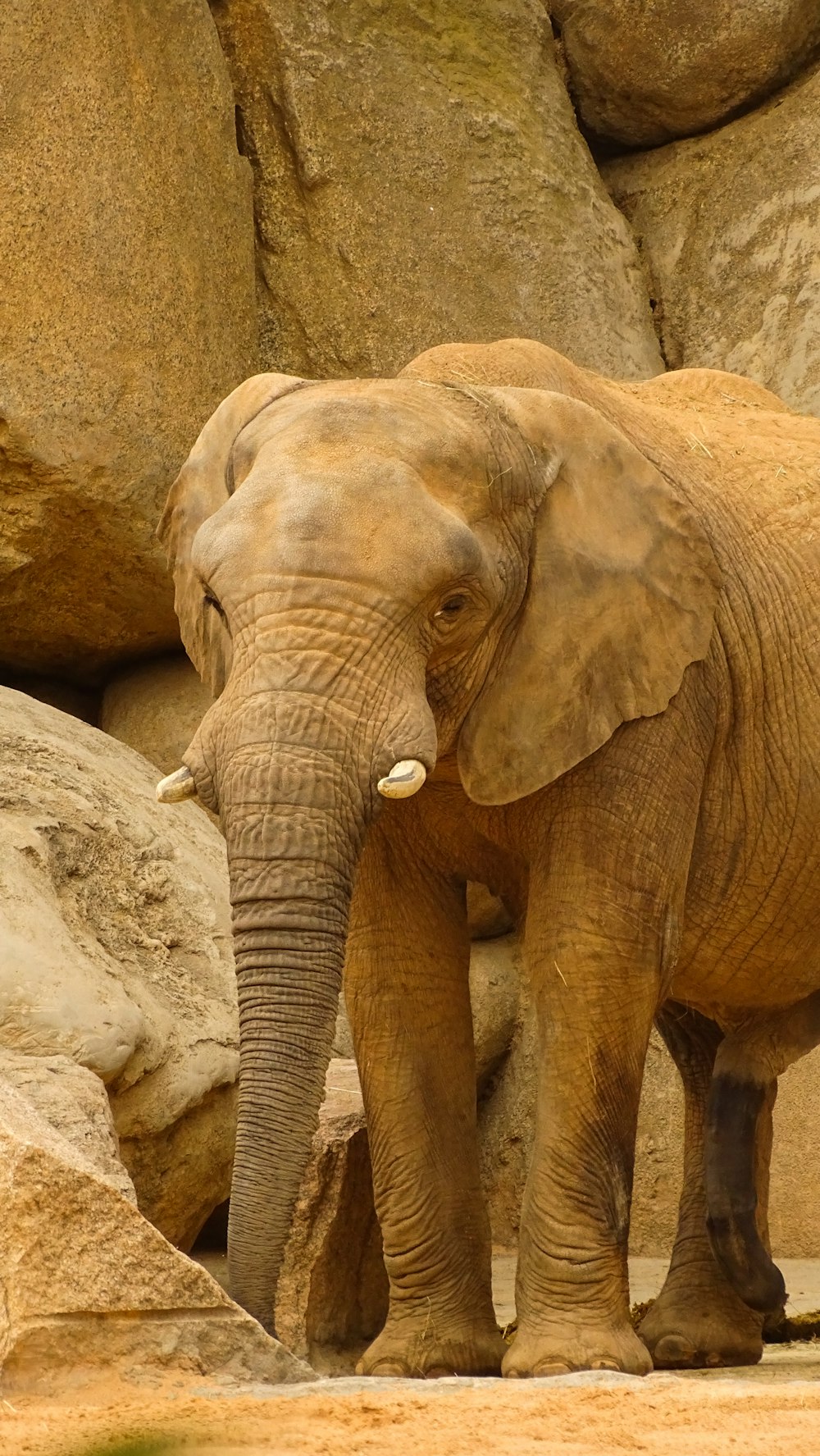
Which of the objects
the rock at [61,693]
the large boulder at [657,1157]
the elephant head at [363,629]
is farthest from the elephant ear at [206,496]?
the large boulder at [657,1157]

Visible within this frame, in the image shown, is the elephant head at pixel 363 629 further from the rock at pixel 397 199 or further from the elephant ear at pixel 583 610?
the rock at pixel 397 199

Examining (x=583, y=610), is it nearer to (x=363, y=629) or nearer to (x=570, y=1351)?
(x=363, y=629)

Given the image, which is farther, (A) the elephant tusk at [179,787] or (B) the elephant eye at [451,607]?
(B) the elephant eye at [451,607]

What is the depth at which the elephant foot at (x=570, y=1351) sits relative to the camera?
17.5 feet

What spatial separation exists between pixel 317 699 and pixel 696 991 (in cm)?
216

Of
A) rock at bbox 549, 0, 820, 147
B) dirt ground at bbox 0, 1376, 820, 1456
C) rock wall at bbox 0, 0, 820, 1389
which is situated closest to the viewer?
dirt ground at bbox 0, 1376, 820, 1456

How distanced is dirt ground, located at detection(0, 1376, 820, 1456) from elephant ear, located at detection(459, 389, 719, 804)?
1.66 m

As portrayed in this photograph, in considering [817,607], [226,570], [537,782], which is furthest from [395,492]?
[817,607]

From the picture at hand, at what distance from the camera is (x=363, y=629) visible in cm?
486

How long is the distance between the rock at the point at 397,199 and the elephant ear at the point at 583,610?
363 centimetres

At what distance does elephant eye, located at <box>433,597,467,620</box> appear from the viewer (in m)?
5.09

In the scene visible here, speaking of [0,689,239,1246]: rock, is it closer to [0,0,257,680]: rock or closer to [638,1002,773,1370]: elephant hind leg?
[0,0,257,680]: rock

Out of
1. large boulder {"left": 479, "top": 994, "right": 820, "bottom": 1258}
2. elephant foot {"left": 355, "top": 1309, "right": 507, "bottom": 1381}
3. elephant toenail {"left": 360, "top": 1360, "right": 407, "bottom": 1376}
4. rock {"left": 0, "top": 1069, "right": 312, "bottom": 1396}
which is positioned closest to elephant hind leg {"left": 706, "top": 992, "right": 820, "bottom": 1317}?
elephant foot {"left": 355, "top": 1309, "right": 507, "bottom": 1381}

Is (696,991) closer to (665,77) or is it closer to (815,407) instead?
(815,407)
